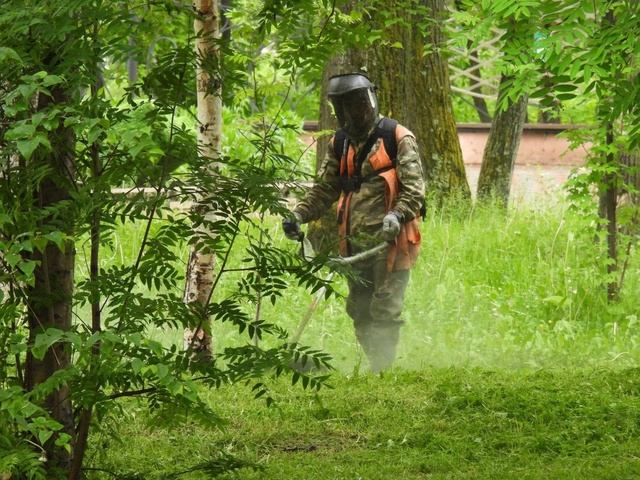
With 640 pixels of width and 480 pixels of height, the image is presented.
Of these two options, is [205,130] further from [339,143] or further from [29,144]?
[29,144]

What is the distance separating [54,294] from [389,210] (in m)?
3.60

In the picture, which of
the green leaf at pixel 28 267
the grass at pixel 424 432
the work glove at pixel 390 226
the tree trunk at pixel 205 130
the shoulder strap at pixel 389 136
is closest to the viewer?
the green leaf at pixel 28 267

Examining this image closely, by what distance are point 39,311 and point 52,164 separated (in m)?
0.62

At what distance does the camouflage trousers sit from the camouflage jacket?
0.35 metres

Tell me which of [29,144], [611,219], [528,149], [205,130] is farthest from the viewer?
[528,149]

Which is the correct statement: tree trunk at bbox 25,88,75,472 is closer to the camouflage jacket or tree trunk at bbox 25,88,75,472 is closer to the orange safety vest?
the camouflage jacket

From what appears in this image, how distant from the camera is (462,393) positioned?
7.06 metres

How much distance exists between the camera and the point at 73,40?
152 inches

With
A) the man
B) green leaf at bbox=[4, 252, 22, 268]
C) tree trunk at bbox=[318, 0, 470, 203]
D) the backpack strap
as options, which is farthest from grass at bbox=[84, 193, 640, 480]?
the backpack strap

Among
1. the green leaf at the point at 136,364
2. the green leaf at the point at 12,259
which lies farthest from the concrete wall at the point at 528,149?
the green leaf at the point at 12,259

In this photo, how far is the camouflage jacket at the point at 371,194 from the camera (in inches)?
292

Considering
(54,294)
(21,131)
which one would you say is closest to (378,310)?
(54,294)

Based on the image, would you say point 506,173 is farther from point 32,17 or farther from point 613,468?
point 32,17

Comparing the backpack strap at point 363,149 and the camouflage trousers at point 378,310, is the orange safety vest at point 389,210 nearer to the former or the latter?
the backpack strap at point 363,149
